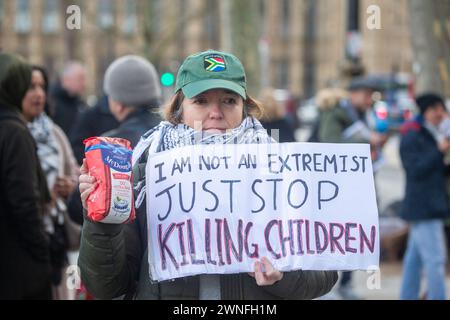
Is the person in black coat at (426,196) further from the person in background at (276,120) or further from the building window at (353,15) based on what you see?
the building window at (353,15)

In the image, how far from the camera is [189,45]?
208 ft

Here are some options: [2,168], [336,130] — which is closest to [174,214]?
[2,168]

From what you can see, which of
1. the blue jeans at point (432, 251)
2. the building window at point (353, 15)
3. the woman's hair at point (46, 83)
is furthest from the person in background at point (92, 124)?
the building window at point (353, 15)

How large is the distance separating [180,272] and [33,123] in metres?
3.17

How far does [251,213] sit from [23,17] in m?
61.8

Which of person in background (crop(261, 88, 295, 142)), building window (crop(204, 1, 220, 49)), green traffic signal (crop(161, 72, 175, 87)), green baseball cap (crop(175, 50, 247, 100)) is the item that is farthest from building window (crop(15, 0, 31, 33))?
green baseball cap (crop(175, 50, 247, 100))

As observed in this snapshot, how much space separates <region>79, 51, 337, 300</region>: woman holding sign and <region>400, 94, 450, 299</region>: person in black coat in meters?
4.12

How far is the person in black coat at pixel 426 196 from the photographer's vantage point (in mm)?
7211

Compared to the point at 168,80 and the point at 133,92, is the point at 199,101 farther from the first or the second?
the point at 168,80

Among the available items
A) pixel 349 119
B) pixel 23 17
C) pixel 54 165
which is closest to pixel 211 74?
pixel 54 165

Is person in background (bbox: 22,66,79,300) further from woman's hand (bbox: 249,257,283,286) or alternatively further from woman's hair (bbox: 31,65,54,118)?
woman's hand (bbox: 249,257,283,286)

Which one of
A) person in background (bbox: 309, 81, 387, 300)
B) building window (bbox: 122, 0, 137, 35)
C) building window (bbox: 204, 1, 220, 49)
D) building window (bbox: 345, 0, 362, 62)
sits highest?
building window (bbox: 204, 1, 220, 49)

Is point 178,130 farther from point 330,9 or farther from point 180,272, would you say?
point 330,9

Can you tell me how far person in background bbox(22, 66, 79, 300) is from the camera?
541cm
